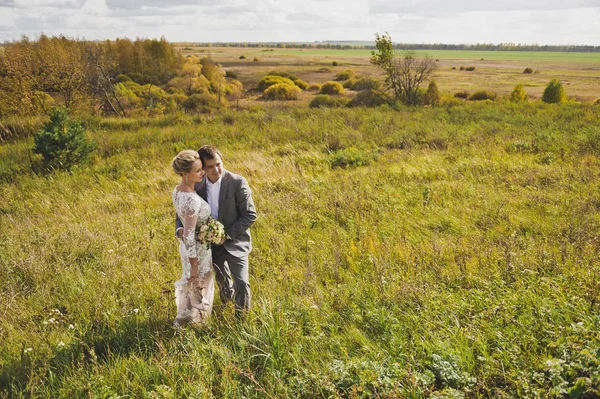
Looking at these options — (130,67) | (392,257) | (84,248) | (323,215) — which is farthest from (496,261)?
(130,67)

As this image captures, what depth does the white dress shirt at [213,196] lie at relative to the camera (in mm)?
3539

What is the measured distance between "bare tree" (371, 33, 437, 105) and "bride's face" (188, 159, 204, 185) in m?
23.7

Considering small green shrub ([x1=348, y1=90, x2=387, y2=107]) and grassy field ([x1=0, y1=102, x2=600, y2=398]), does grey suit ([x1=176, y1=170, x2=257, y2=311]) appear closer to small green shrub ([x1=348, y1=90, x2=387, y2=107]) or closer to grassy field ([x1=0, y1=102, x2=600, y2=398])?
grassy field ([x1=0, y1=102, x2=600, y2=398])

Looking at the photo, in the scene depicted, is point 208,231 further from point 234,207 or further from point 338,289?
point 338,289

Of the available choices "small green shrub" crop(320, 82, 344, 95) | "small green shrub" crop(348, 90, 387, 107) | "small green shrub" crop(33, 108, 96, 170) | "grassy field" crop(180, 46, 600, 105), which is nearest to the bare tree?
"small green shrub" crop(348, 90, 387, 107)

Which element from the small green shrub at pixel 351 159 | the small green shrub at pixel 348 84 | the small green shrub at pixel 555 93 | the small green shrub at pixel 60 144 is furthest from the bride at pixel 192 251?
the small green shrub at pixel 348 84

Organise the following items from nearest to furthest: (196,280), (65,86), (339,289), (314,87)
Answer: (196,280) → (339,289) → (65,86) → (314,87)

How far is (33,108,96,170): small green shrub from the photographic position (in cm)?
1141

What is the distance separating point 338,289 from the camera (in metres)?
4.00

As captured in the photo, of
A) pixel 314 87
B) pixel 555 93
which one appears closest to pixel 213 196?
pixel 555 93

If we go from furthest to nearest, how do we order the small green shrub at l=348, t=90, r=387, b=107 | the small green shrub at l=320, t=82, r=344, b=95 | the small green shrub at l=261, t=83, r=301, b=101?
the small green shrub at l=320, t=82, r=344, b=95
the small green shrub at l=261, t=83, r=301, b=101
the small green shrub at l=348, t=90, r=387, b=107

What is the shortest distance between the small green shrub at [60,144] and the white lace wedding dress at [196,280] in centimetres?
1044

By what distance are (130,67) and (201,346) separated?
52.7 metres

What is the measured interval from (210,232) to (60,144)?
1102 cm
